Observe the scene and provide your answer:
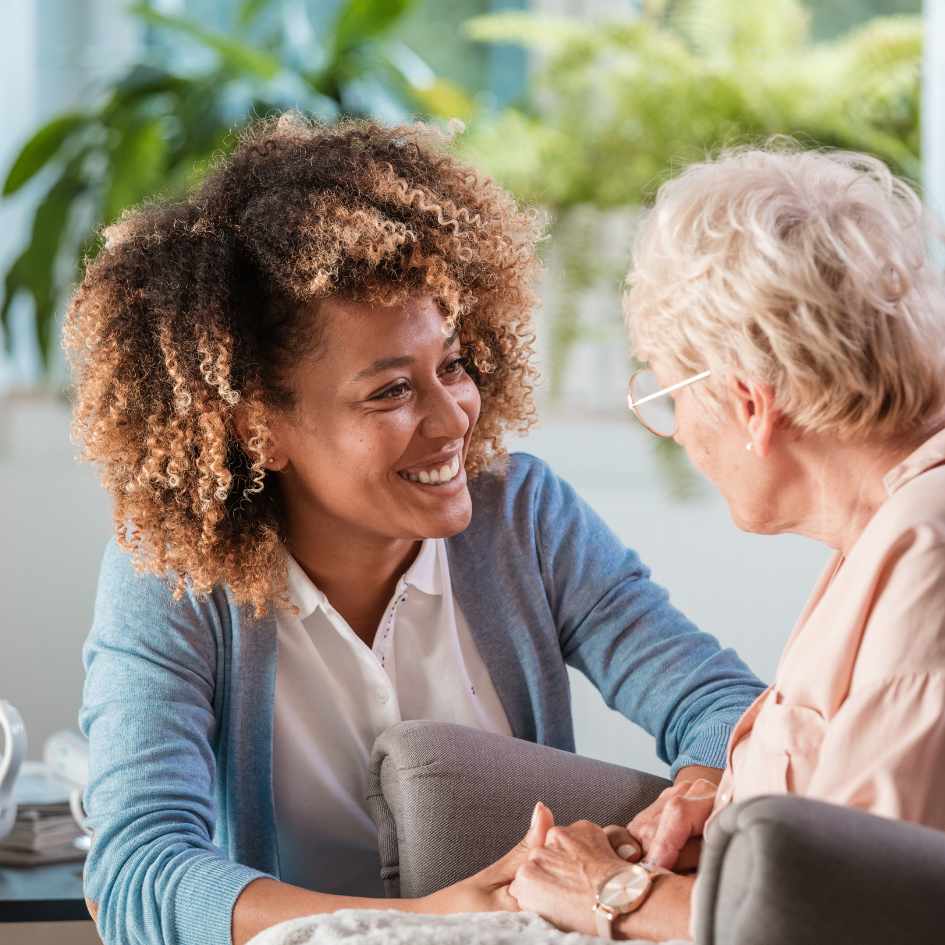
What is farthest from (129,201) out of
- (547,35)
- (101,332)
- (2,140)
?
(101,332)

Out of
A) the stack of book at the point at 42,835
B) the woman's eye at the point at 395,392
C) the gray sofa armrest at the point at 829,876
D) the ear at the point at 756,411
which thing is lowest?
the stack of book at the point at 42,835

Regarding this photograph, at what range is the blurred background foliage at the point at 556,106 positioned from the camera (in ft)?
9.98

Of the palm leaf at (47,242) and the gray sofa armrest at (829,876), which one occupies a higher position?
the palm leaf at (47,242)

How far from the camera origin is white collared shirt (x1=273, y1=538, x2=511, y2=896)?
1670mm

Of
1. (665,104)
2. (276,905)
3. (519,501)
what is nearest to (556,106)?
(665,104)

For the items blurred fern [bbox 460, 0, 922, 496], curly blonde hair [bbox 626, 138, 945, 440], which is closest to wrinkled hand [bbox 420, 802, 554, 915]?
curly blonde hair [bbox 626, 138, 945, 440]

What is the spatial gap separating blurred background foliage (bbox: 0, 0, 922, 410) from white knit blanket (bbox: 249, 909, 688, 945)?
1980mm

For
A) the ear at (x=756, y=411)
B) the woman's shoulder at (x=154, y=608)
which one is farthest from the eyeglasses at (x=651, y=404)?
the woman's shoulder at (x=154, y=608)

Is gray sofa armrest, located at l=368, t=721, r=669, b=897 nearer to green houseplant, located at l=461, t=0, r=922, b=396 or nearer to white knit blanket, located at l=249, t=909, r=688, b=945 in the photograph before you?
white knit blanket, located at l=249, t=909, r=688, b=945

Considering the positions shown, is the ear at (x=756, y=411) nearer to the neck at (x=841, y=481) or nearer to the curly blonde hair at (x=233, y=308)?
the neck at (x=841, y=481)

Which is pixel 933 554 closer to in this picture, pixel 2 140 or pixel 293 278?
pixel 293 278

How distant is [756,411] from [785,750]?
29cm

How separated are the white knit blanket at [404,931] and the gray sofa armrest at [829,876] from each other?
0.79ft

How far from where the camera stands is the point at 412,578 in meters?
1.74
